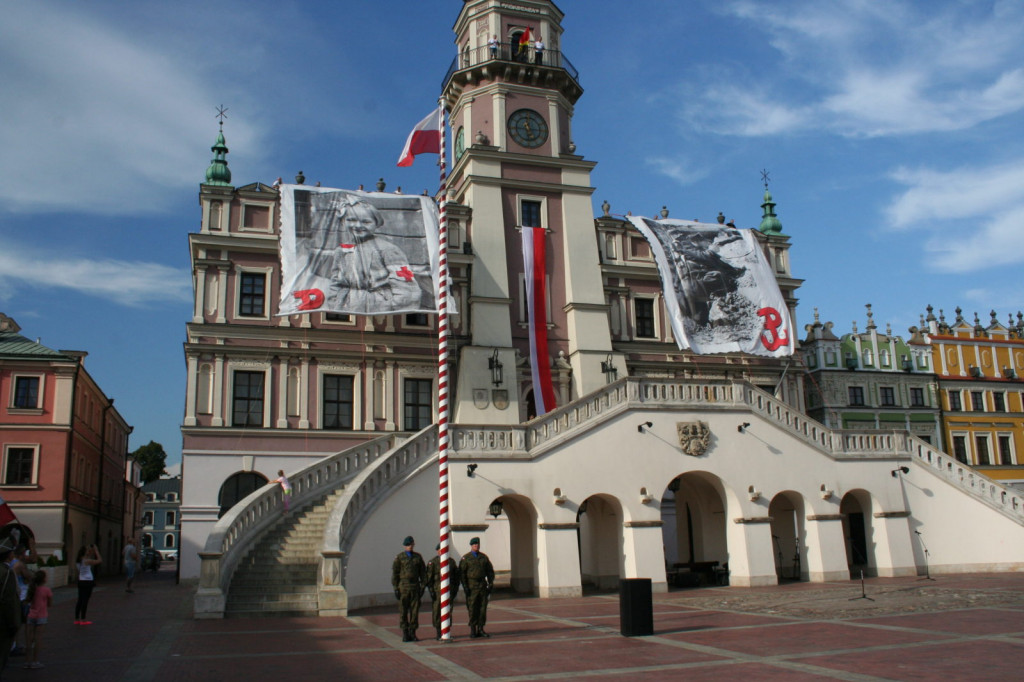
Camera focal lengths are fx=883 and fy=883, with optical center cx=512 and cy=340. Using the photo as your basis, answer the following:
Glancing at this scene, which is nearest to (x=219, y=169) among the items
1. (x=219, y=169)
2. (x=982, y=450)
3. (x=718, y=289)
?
(x=219, y=169)

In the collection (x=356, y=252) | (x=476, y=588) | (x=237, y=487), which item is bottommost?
(x=476, y=588)

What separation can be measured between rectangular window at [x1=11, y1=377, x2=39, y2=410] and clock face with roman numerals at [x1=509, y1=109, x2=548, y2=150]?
24.8 metres

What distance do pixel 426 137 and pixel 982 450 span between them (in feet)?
138

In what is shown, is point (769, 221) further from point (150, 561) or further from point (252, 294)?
point (150, 561)

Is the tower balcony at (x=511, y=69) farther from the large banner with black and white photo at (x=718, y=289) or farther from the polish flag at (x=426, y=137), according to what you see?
the polish flag at (x=426, y=137)

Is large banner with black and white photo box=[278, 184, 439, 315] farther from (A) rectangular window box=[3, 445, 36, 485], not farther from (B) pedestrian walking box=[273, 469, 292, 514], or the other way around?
(A) rectangular window box=[3, 445, 36, 485]

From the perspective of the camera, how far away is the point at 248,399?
1335 inches

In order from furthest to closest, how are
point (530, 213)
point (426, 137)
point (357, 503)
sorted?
point (530, 213) < point (357, 503) < point (426, 137)

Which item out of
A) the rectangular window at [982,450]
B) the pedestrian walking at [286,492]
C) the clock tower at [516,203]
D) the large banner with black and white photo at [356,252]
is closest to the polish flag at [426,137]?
the pedestrian walking at [286,492]

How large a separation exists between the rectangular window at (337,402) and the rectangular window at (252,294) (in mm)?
3844

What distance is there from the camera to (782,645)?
15.0m

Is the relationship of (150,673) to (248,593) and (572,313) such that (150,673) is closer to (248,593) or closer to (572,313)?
(248,593)

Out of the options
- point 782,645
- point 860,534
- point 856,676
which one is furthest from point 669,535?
point 856,676

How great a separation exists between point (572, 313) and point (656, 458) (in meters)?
11.0
